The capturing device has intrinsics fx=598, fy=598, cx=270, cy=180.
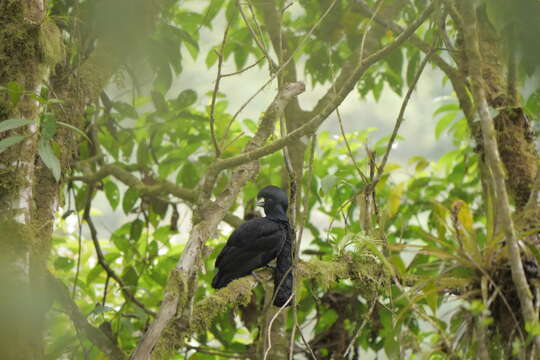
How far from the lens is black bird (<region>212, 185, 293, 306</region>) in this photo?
9.44 feet

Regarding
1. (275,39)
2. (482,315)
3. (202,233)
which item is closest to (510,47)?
(482,315)

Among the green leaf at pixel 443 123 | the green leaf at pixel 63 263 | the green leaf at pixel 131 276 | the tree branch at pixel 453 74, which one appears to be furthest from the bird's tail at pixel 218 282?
the green leaf at pixel 443 123

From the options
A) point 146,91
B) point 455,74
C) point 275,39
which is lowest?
point 146,91

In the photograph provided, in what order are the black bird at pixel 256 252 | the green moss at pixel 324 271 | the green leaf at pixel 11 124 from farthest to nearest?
1. the black bird at pixel 256 252
2. the green moss at pixel 324 271
3. the green leaf at pixel 11 124

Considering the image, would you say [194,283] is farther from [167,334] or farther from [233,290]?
[233,290]

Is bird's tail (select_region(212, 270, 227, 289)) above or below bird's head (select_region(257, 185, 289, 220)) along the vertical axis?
below

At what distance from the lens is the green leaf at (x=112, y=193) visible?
11.7 ft

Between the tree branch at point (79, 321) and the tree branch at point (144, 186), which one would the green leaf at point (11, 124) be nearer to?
the tree branch at point (79, 321)

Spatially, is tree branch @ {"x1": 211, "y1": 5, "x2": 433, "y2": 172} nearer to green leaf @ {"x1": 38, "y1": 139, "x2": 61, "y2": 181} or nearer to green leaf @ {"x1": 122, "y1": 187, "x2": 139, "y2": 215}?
green leaf @ {"x1": 38, "y1": 139, "x2": 61, "y2": 181}

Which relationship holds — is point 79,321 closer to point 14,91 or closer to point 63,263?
point 14,91

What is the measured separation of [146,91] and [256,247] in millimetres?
2191

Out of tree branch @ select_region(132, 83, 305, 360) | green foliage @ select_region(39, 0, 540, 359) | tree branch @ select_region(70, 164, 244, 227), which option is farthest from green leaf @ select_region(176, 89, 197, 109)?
tree branch @ select_region(132, 83, 305, 360)

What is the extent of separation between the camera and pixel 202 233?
2012 mm

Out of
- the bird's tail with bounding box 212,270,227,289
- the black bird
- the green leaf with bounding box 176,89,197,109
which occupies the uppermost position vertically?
the green leaf with bounding box 176,89,197,109
